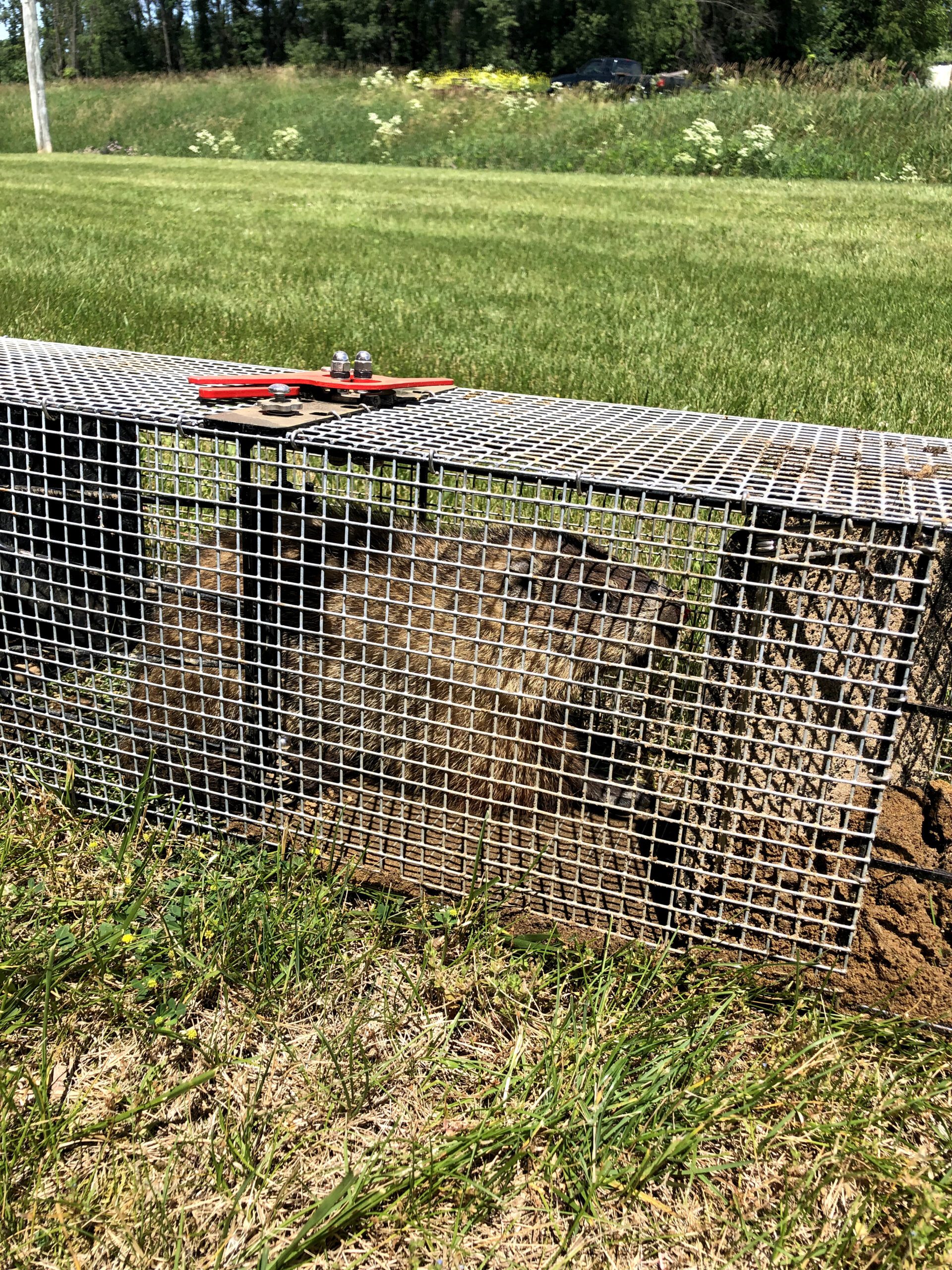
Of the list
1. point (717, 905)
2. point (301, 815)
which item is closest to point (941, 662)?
point (717, 905)

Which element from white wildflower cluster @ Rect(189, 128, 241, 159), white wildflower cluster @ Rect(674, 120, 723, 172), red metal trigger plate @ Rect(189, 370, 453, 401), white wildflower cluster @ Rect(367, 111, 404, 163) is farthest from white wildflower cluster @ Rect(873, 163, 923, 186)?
red metal trigger plate @ Rect(189, 370, 453, 401)

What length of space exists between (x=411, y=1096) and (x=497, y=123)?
85.0ft

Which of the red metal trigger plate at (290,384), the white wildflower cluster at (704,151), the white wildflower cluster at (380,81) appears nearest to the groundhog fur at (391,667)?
the red metal trigger plate at (290,384)

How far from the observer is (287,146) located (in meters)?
26.6

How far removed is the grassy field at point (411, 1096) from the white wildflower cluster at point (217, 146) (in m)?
28.2

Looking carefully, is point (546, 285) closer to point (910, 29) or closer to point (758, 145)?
point (758, 145)

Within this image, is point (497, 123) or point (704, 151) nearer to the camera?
point (704, 151)

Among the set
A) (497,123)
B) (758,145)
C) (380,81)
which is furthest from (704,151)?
(380,81)

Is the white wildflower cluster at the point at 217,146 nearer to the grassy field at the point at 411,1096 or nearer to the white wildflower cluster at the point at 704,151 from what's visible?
the white wildflower cluster at the point at 704,151

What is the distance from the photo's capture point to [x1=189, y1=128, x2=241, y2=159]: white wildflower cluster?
Answer: 27.4 m

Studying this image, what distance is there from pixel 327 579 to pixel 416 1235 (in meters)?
1.60

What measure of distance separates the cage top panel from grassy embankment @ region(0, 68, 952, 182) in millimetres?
18294

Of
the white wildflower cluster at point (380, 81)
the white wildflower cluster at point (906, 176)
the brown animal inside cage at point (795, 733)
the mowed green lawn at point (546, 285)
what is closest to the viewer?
the brown animal inside cage at point (795, 733)

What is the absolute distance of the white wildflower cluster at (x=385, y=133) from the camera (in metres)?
25.0
